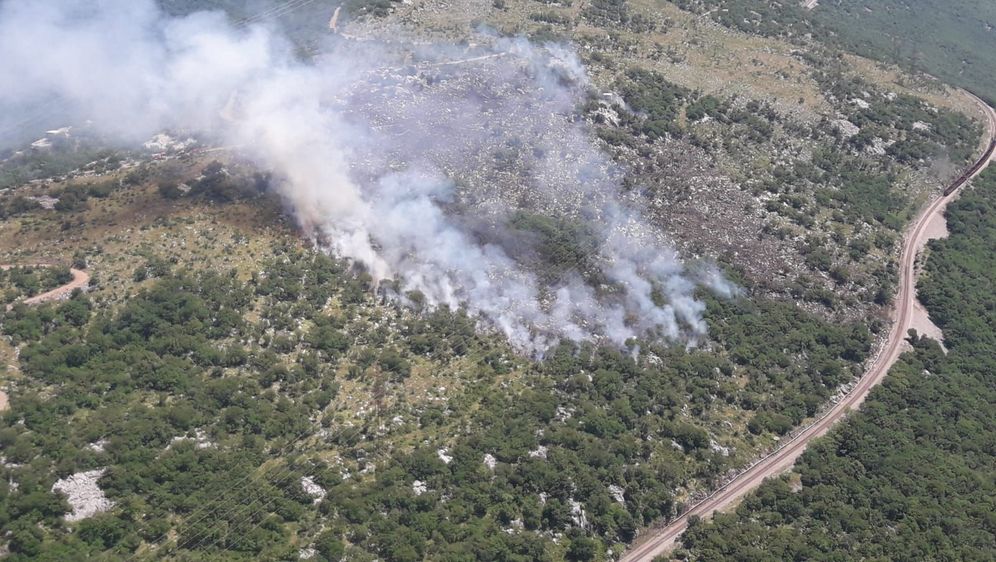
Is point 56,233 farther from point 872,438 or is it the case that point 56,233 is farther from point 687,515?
point 872,438

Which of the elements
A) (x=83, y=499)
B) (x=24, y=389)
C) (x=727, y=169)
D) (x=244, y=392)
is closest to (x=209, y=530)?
(x=83, y=499)

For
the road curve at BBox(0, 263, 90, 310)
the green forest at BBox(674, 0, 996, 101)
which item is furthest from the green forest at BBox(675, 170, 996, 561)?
the green forest at BBox(674, 0, 996, 101)

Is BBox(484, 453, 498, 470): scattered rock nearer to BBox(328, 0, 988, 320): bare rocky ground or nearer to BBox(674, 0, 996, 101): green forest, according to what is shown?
BBox(328, 0, 988, 320): bare rocky ground

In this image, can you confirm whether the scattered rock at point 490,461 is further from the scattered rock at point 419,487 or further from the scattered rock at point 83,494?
the scattered rock at point 83,494

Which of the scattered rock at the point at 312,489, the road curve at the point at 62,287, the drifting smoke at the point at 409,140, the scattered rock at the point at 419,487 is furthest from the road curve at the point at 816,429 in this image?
the road curve at the point at 62,287

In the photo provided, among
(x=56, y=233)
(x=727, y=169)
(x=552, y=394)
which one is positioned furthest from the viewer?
(x=727, y=169)
